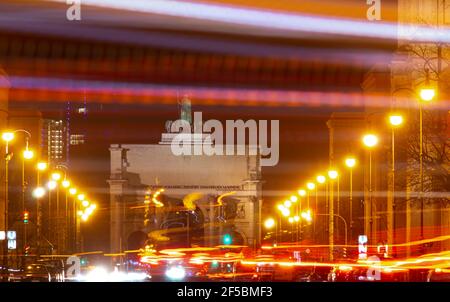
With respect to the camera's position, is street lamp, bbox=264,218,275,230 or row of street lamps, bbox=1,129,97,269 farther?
street lamp, bbox=264,218,275,230

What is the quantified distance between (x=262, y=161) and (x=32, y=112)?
13292 millimetres

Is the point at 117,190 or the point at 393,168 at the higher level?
the point at 393,168

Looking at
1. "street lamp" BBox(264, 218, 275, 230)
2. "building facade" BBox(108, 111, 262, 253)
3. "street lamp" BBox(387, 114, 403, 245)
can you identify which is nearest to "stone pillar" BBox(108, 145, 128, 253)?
"building facade" BBox(108, 111, 262, 253)

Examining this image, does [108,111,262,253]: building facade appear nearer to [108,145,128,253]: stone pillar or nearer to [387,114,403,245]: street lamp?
[108,145,128,253]: stone pillar

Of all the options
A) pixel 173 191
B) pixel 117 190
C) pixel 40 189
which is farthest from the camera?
pixel 173 191

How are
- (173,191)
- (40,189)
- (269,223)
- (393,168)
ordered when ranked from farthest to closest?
(173,191), (269,223), (40,189), (393,168)

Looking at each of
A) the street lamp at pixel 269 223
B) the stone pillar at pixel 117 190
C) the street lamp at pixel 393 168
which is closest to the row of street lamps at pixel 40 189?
the stone pillar at pixel 117 190

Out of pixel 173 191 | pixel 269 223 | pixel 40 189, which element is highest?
pixel 40 189

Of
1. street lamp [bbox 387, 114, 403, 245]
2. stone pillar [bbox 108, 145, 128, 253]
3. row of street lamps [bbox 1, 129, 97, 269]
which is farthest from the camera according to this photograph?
stone pillar [bbox 108, 145, 128, 253]

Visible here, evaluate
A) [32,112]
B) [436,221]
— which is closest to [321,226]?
[32,112]

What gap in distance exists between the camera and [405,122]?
2714 centimetres

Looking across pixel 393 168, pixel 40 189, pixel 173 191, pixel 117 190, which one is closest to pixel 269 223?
pixel 173 191

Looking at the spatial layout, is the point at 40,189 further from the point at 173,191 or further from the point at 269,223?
the point at 173,191
